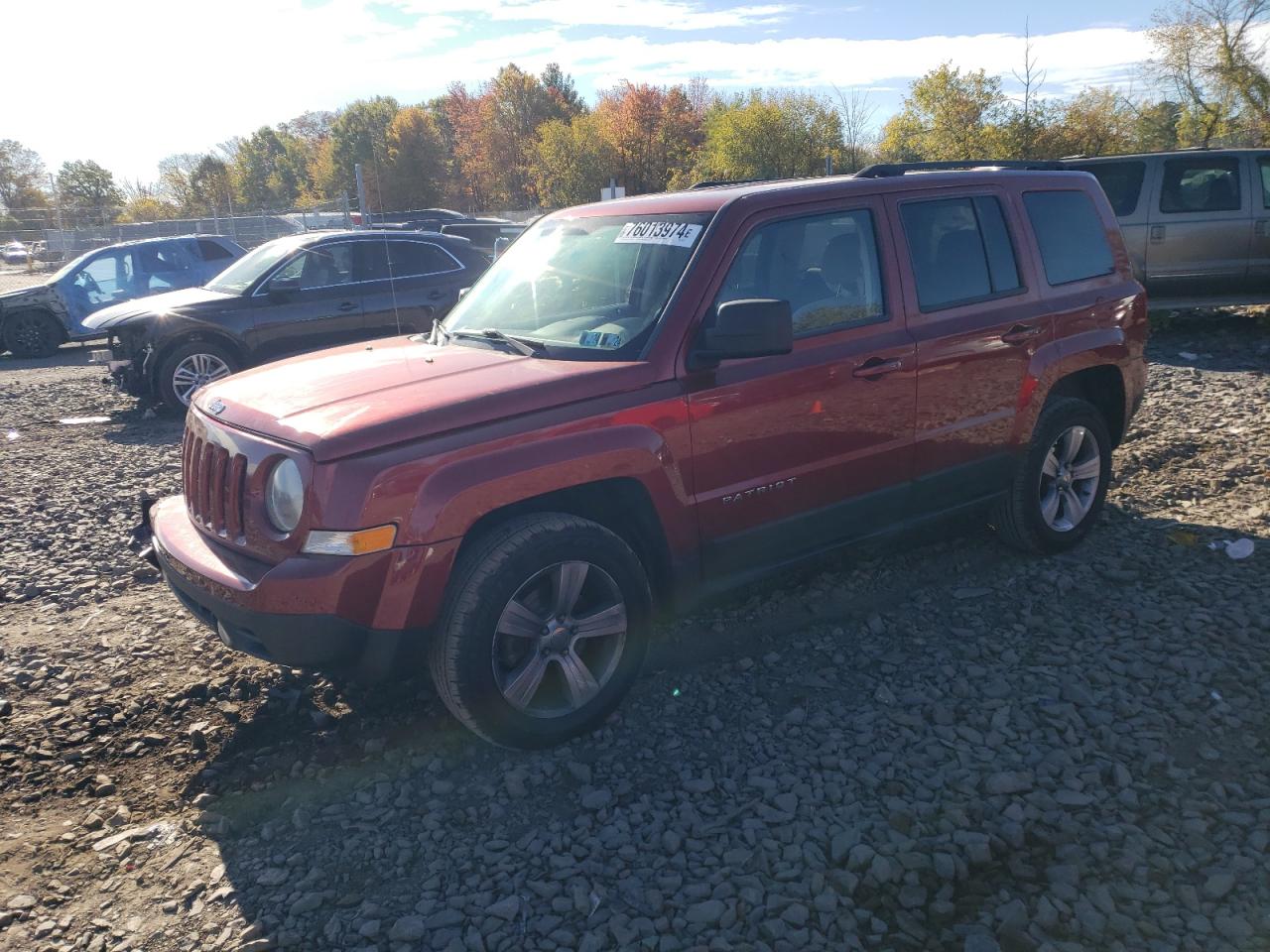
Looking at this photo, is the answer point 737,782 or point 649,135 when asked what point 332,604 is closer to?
point 737,782

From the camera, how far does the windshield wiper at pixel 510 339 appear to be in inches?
156

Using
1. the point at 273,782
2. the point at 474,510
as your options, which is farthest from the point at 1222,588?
the point at 273,782

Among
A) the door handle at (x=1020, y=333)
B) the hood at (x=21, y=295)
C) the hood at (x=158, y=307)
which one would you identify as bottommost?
the door handle at (x=1020, y=333)

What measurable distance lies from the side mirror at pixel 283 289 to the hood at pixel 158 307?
16.2 inches

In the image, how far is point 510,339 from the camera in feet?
13.3

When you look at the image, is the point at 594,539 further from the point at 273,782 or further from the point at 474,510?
the point at 273,782

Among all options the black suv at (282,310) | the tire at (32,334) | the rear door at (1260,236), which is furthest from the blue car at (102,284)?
the rear door at (1260,236)

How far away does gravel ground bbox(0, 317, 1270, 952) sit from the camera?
112 inches

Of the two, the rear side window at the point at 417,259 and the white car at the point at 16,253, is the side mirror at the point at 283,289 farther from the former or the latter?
the white car at the point at 16,253

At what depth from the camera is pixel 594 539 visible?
3.51 meters

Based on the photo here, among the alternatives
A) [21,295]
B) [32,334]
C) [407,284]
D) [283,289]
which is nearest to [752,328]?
[407,284]

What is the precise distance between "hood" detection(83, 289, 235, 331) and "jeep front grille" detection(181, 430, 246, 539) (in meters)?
6.34

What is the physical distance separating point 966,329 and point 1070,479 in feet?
4.15

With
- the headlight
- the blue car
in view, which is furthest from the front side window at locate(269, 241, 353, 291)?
the headlight
